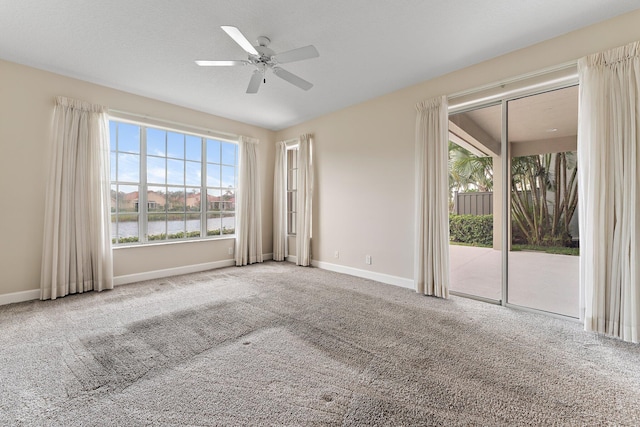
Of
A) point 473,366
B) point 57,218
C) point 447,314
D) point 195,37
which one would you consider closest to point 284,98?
point 195,37

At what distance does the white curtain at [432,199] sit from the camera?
3379 mm

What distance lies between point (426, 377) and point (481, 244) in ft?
7.87

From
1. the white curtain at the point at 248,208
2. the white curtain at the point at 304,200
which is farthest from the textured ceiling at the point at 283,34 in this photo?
the white curtain at the point at 248,208

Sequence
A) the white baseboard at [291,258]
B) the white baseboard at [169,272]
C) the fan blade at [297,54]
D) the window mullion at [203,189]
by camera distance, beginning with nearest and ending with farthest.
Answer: the fan blade at [297,54] < the white baseboard at [169,272] < the window mullion at [203,189] < the white baseboard at [291,258]

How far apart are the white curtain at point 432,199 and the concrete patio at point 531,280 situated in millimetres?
323

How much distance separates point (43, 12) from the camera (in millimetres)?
2340

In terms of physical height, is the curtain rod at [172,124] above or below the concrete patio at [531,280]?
above

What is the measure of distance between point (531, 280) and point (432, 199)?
1.51 meters

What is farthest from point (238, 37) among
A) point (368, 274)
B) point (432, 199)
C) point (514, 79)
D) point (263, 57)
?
point (368, 274)

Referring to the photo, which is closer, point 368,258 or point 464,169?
point 464,169

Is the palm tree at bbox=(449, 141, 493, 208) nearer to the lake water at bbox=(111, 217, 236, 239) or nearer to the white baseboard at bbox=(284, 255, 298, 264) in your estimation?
the white baseboard at bbox=(284, 255, 298, 264)

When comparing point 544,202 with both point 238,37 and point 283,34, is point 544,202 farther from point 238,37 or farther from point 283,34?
point 238,37

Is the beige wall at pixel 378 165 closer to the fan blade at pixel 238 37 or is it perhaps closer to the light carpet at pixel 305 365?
the light carpet at pixel 305 365

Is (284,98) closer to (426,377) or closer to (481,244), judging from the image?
(481,244)
